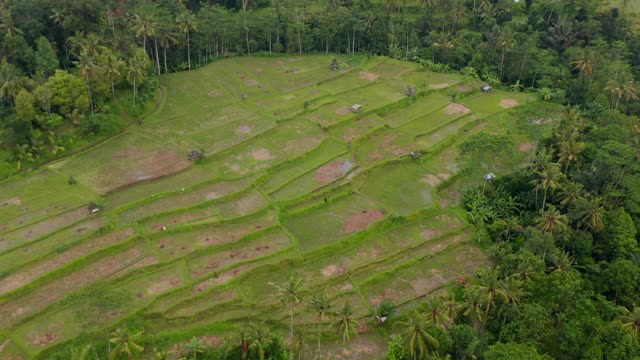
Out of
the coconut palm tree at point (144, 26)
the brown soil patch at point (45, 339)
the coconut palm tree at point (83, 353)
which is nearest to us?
the coconut palm tree at point (83, 353)

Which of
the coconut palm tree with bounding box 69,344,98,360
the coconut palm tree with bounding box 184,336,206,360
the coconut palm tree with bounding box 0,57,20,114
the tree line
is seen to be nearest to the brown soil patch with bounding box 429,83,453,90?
the tree line

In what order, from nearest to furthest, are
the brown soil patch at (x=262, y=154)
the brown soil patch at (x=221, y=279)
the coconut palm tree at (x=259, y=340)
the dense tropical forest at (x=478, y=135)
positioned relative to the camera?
the coconut palm tree at (x=259, y=340) → the dense tropical forest at (x=478, y=135) → the brown soil patch at (x=221, y=279) → the brown soil patch at (x=262, y=154)

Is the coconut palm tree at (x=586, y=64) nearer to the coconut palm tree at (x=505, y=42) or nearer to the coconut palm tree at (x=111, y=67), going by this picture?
the coconut palm tree at (x=505, y=42)

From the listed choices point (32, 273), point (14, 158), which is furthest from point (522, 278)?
point (14, 158)

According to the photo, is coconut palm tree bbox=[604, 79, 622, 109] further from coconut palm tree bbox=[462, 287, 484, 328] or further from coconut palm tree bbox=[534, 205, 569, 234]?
coconut palm tree bbox=[462, 287, 484, 328]

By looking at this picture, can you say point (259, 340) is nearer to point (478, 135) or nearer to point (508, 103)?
point (478, 135)

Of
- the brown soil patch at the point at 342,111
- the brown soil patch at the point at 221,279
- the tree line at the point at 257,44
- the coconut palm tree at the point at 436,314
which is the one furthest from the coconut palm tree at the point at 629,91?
the brown soil patch at the point at 221,279

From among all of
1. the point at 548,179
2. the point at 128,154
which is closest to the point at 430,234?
the point at 548,179
